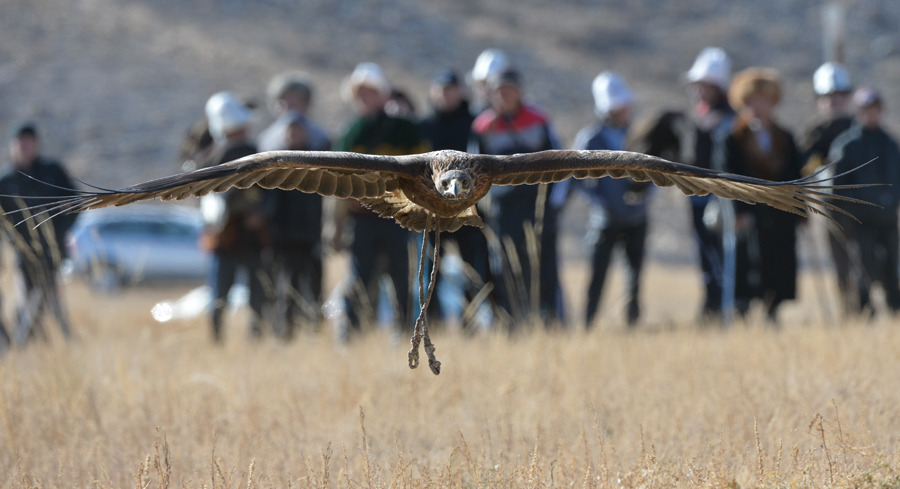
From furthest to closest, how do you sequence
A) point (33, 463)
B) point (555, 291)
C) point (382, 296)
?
point (382, 296) → point (555, 291) → point (33, 463)

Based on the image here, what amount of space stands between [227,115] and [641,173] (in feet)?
14.5

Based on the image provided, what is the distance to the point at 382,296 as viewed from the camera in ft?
30.1

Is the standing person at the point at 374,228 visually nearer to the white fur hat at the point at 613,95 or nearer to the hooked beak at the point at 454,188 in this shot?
the white fur hat at the point at 613,95

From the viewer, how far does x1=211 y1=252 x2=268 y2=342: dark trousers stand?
8.28 meters

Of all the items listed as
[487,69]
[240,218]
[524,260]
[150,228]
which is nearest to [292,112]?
[240,218]

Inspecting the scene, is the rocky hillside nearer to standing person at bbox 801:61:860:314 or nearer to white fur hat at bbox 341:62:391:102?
white fur hat at bbox 341:62:391:102

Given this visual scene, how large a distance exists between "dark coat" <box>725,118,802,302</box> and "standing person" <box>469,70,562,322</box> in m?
1.61

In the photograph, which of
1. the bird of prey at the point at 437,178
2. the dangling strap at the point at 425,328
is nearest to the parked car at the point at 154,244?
the bird of prey at the point at 437,178

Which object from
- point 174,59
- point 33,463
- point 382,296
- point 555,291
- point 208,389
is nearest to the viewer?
point 33,463

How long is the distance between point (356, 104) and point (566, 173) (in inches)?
142

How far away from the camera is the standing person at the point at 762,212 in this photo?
8055 mm

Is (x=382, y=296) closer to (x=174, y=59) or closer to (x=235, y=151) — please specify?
(x=235, y=151)

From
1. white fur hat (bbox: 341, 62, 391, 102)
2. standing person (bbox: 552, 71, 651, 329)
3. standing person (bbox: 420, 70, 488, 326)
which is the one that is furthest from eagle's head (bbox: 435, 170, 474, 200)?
standing person (bbox: 552, 71, 651, 329)

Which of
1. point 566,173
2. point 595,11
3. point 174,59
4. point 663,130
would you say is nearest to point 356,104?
point 663,130
